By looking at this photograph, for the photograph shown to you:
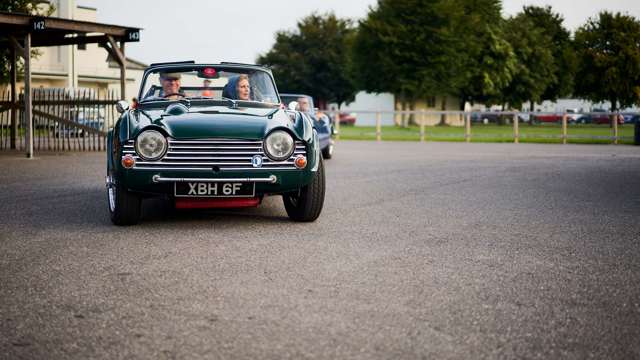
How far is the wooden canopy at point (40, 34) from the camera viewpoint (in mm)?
16625

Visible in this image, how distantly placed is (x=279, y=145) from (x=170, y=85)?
203 centimetres

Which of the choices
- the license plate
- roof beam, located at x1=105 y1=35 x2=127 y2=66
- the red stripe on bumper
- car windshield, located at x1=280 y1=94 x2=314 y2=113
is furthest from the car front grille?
roof beam, located at x1=105 y1=35 x2=127 y2=66

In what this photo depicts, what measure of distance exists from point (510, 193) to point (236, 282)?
6.65 m

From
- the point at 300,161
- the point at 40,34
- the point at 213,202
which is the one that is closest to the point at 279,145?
the point at 300,161

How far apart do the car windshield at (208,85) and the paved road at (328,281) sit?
124 centimetres

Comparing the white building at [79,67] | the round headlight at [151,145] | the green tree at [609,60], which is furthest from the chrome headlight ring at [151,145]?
the green tree at [609,60]

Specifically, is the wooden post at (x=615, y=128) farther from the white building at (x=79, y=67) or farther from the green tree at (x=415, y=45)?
the white building at (x=79, y=67)

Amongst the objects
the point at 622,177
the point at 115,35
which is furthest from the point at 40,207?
the point at 115,35

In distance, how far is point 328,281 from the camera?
4.89 meters

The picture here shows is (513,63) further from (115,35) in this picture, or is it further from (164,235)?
(164,235)

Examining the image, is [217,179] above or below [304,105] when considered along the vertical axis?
below

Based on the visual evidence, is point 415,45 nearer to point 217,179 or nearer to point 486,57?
point 486,57

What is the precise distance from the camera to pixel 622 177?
13.7 m

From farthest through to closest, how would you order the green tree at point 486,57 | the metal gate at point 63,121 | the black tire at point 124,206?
the green tree at point 486,57, the metal gate at point 63,121, the black tire at point 124,206
